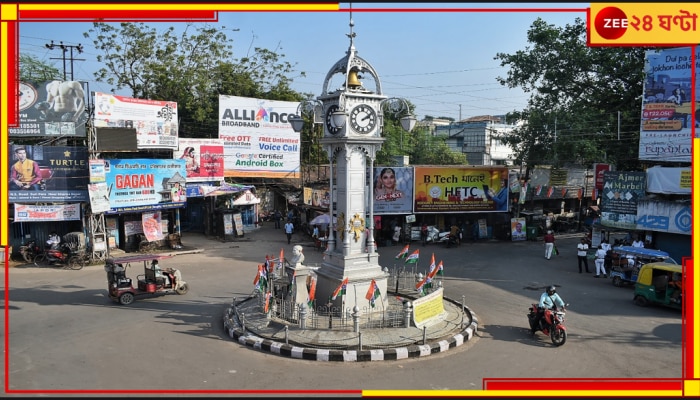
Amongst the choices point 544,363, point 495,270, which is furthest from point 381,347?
point 495,270

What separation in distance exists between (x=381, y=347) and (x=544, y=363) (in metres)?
3.59

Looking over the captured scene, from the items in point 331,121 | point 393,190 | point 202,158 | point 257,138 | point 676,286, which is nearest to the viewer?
point 331,121

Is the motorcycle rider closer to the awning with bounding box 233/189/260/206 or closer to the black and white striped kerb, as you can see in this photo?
the black and white striped kerb

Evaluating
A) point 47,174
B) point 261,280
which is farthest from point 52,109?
point 261,280

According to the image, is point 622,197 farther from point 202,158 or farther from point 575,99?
point 202,158

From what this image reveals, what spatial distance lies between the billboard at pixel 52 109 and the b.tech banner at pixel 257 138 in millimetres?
10120

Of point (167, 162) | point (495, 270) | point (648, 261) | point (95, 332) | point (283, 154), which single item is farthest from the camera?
point (283, 154)

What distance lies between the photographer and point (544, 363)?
36.4ft

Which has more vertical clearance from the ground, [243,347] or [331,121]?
[331,121]

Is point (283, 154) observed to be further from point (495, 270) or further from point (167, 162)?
point (495, 270)

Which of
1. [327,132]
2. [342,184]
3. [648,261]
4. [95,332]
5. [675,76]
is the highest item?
[675,76]

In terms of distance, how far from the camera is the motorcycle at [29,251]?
2256cm

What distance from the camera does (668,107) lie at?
72.9 feet

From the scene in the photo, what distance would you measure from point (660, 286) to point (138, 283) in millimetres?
16327
